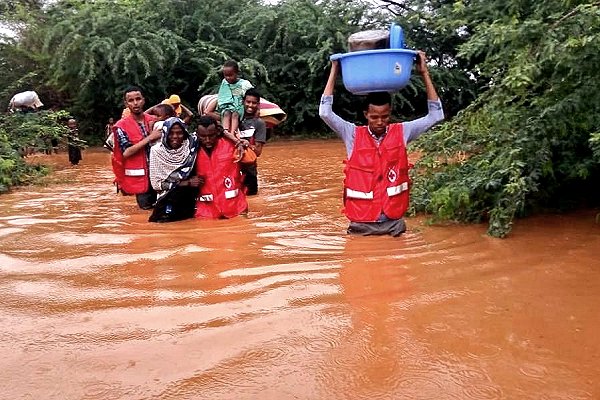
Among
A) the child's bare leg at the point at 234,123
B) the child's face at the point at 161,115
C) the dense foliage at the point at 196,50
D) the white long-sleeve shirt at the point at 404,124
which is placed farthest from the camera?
the dense foliage at the point at 196,50

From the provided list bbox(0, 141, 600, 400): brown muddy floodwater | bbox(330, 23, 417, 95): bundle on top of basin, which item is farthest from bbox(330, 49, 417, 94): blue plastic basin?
bbox(0, 141, 600, 400): brown muddy floodwater

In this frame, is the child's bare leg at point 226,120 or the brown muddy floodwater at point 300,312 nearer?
the brown muddy floodwater at point 300,312

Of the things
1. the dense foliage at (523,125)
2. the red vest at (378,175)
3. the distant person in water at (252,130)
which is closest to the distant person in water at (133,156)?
the distant person in water at (252,130)

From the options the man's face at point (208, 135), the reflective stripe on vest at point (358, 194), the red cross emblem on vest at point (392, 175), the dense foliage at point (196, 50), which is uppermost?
the dense foliage at point (196, 50)

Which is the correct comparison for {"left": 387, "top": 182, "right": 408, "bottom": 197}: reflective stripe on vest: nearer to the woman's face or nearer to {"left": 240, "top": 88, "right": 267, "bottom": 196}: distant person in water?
the woman's face

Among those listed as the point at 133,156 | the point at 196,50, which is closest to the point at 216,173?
the point at 133,156

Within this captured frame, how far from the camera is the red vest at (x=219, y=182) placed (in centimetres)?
636

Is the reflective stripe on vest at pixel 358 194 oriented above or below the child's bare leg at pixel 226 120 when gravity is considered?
below

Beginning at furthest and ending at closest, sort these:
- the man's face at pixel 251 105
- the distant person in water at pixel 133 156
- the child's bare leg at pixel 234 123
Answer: the man's face at pixel 251 105
the child's bare leg at pixel 234 123
the distant person in water at pixel 133 156

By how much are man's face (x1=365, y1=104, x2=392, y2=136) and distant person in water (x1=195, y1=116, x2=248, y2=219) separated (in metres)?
1.72

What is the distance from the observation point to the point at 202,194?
6449mm

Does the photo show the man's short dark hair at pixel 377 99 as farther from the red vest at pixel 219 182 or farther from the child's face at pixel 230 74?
the child's face at pixel 230 74

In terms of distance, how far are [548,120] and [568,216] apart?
917 mm

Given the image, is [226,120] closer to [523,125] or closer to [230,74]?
[230,74]
